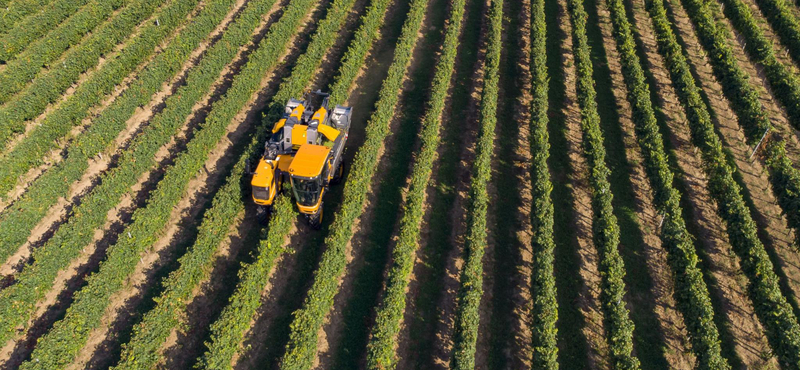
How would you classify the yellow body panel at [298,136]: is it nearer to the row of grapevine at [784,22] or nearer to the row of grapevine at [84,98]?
the row of grapevine at [84,98]

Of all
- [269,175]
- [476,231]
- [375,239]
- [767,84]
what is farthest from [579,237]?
[767,84]

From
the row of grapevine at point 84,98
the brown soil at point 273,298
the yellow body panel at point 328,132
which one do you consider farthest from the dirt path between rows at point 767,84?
the row of grapevine at point 84,98

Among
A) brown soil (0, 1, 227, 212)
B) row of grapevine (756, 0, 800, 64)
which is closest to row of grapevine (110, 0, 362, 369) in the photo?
brown soil (0, 1, 227, 212)

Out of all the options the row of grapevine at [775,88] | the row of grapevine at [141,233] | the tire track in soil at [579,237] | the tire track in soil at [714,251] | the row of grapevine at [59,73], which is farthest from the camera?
the row of grapevine at [59,73]

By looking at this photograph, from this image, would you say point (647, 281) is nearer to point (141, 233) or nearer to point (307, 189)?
point (307, 189)

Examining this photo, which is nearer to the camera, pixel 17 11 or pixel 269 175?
pixel 269 175

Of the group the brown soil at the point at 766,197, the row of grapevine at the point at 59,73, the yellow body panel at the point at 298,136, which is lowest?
the row of grapevine at the point at 59,73

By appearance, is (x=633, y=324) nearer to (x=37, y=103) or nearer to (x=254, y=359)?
(x=254, y=359)
